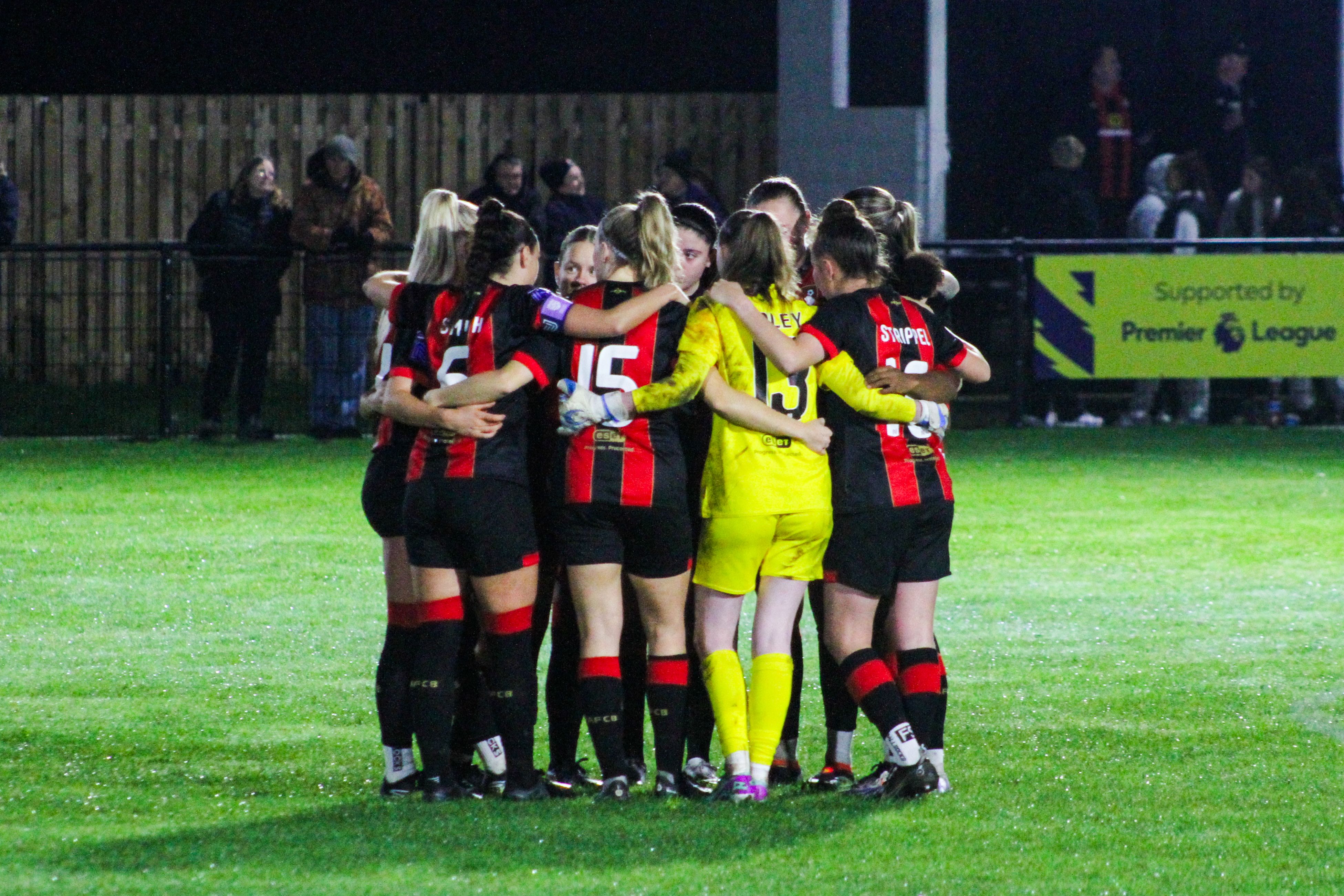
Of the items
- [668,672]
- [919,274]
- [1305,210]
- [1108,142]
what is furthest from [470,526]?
[1108,142]

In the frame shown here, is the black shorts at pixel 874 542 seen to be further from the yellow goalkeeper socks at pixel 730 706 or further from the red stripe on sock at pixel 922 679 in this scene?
the yellow goalkeeper socks at pixel 730 706

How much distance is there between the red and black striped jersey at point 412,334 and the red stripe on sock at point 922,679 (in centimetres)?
151

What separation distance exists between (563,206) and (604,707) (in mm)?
9440

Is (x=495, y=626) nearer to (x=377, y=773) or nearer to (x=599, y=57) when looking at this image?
(x=377, y=773)

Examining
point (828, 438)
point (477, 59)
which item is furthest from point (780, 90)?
point (828, 438)

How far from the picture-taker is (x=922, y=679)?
5496 mm

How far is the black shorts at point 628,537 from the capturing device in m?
5.27

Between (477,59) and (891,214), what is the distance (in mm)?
14922

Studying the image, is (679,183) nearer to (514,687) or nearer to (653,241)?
(653,241)

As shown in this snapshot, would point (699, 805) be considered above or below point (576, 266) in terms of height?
below

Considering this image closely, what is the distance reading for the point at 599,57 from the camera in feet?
66.3

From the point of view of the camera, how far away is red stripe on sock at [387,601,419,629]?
5547mm

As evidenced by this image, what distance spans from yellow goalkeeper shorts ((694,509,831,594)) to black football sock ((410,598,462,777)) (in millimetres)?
686

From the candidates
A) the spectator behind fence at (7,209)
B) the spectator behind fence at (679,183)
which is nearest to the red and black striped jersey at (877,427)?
the spectator behind fence at (679,183)
